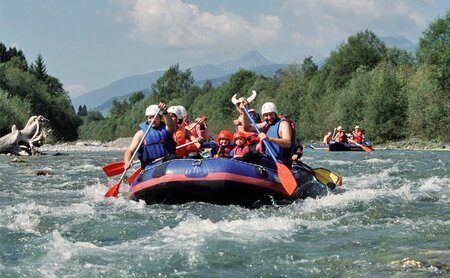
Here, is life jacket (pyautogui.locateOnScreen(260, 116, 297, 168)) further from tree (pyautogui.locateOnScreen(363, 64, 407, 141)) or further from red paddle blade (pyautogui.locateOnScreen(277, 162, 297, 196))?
tree (pyautogui.locateOnScreen(363, 64, 407, 141))

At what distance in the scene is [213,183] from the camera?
379 inches

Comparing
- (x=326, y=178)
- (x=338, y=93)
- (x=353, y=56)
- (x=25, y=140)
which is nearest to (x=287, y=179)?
(x=326, y=178)

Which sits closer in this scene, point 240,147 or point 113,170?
point 240,147

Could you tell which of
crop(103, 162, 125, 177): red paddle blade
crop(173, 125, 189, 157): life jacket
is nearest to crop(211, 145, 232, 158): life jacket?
crop(173, 125, 189, 157): life jacket

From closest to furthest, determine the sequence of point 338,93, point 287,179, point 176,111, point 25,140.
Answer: point 287,179
point 176,111
point 25,140
point 338,93

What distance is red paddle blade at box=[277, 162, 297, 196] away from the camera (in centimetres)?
985

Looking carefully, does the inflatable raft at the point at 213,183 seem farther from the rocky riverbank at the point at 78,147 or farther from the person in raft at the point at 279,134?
the rocky riverbank at the point at 78,147

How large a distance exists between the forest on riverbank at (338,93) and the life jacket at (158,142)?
3488cm

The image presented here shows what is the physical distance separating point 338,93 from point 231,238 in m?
53.0

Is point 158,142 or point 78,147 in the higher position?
point 158,142

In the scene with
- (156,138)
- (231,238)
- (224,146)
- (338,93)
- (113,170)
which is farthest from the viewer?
(338,93)

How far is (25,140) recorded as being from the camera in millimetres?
30516

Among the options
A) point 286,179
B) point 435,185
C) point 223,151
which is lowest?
point 435,185

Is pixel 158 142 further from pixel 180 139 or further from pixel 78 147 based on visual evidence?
pixel 78 147
